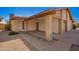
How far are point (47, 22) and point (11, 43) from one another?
1.68 meters

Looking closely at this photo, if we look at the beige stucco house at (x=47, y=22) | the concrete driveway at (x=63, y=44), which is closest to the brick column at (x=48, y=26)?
the beige stucco house at (x=47, y=22)

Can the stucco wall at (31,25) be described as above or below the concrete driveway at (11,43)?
above

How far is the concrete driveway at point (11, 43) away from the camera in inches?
212

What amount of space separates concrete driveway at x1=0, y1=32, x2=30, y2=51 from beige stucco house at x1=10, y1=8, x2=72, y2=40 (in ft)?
1.24

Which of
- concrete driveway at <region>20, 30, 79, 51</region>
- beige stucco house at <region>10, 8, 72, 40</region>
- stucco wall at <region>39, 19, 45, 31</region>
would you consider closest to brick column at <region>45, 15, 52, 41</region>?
beige stucco house at <region>10, 8, 72, 40</region>

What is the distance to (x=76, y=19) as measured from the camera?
5.37 meters

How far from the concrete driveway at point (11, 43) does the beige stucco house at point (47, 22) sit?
38cm

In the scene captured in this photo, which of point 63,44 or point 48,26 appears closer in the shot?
point 63,44

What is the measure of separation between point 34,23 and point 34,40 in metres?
0.72

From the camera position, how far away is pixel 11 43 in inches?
217

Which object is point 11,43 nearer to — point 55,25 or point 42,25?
point 42,25

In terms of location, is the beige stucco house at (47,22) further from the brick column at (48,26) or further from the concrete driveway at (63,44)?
the concrete driveway at (63,44)

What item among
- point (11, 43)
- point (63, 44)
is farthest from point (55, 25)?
point (11, 43)

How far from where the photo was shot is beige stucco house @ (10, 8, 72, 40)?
542 centimetres
